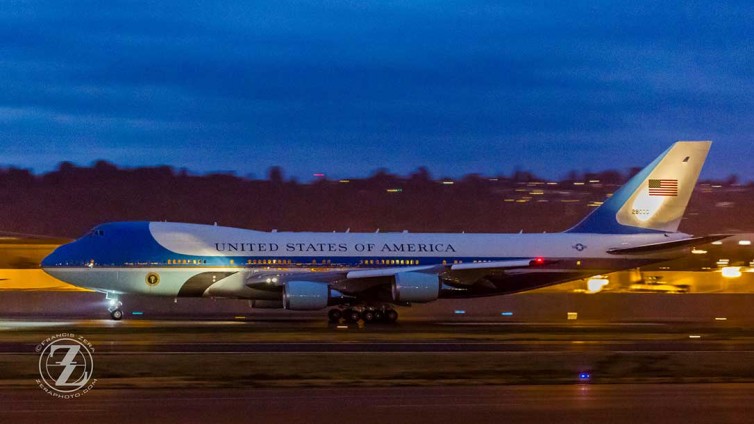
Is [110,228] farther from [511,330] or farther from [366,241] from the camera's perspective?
[511,330]

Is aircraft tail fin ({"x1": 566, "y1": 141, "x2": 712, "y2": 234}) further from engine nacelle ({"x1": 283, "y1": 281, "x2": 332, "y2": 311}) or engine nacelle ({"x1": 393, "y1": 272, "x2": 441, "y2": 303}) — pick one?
engine nacelle ({"x1": 283, "y1": 281, "x2": 332, "y2": 311})

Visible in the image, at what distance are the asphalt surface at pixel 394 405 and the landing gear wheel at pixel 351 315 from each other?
18.8 m

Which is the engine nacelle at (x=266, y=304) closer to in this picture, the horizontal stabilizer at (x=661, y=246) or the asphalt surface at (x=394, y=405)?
the horizontal stabilizer at (x=661, y=246)

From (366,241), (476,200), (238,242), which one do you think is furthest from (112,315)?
(476,200)

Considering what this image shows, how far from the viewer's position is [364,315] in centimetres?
3659

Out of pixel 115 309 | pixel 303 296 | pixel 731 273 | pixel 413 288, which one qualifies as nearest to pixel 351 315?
pixel 303 296

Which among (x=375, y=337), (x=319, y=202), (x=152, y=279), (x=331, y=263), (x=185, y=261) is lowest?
(x=375, y=337)

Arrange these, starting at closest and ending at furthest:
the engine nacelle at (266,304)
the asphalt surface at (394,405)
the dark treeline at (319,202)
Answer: the asphalt surface at (394,405) < the engine nacelle at (266,304) < the dark treeline at (319,202)

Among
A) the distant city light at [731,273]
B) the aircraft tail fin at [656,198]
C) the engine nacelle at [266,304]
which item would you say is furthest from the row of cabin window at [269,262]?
the distant city light at [731,273]

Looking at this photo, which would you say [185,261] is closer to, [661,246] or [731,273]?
[661,246]

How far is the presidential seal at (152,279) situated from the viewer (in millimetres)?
36625

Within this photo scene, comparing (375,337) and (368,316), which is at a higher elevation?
(368,316)

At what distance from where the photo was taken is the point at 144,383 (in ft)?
58.9

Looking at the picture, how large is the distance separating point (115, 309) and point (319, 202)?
11167cm
